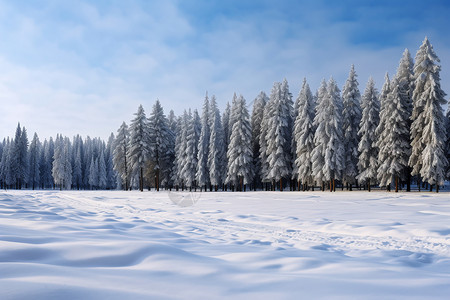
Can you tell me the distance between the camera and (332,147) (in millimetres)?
Answer: 34719

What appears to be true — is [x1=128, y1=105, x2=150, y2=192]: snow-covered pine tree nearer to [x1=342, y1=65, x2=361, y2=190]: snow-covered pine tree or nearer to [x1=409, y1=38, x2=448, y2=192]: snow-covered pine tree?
[x1=342, y1=65, x2=361, y2=190]: snow-covered pine tree

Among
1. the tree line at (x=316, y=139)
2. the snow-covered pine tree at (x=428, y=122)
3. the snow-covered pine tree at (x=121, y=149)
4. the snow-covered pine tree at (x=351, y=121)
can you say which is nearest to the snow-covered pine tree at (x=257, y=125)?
the tree line at (x=316, y=139)

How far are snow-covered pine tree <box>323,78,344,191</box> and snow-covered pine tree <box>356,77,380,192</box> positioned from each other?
2395 mm

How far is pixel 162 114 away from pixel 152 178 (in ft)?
40.7

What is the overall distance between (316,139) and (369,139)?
6278mm

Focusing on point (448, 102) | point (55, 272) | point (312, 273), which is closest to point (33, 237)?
point (55, 272)

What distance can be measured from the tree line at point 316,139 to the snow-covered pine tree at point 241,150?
152 millimetres

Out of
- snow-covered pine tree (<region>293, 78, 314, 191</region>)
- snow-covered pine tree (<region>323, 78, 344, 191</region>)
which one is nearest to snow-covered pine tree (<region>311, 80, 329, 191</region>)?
snow-covered pine tree (<region>323, 78, 344, 191</region>)

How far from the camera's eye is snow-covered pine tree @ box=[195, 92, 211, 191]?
46.0m

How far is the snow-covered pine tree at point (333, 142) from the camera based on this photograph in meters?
34.7

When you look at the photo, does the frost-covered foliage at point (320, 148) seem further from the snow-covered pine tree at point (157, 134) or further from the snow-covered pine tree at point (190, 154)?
the snow-covered pine tree at point (157, 134)

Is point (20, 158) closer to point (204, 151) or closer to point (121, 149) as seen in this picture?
point (121, 149)

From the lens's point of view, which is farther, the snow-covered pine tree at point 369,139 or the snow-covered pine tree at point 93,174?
the snow-covered pine tree at point 93,174

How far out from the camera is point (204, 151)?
46.8 metres
